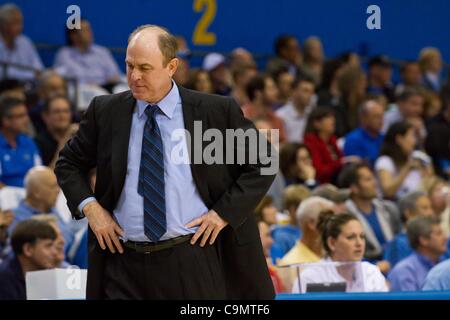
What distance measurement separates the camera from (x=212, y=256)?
15.2ft

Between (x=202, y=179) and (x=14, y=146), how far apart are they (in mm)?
4674

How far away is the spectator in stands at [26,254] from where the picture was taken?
6.67 meters

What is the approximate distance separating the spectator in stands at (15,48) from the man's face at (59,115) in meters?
1.29

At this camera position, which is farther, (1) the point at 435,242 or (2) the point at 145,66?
(1) the point at 435,242

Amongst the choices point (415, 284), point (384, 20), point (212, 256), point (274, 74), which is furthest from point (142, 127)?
point (384, 20)

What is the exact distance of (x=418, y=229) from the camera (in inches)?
321

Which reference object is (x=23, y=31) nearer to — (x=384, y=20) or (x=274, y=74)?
(x=274, y=74)

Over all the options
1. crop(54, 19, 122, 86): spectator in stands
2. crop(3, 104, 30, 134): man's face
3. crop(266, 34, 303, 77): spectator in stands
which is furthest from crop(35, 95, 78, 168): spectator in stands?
crop(266, 34, 303, 77): spectator in stands

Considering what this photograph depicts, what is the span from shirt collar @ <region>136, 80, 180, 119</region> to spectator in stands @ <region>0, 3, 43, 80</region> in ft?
20.5

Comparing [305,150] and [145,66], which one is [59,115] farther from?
[145,66]

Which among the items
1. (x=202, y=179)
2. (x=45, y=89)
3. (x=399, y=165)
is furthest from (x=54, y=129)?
(x=202, y=179)

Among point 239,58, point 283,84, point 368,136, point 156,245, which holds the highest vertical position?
point 239,58

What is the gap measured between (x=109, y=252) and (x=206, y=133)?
600mm

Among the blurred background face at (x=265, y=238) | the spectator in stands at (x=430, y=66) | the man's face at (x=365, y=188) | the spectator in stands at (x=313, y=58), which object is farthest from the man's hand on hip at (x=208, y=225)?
the spectator in stands at (x=430, y=66)
